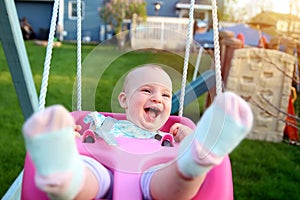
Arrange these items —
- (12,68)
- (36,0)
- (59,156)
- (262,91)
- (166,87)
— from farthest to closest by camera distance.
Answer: (36,0) → (262,91) → (12,68) → (166,87) → (59,156)

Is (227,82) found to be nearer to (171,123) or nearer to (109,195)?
(171,123)

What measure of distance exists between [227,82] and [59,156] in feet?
8.76

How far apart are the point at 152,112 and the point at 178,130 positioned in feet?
0.50

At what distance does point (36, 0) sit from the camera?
11.5 m

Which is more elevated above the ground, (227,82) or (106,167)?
(106,167)

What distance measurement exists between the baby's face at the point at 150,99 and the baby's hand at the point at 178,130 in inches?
4.3

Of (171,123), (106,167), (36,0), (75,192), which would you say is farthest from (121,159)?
(36,0)

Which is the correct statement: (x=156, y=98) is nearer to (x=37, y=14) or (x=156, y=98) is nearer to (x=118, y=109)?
(x=118, y=109)

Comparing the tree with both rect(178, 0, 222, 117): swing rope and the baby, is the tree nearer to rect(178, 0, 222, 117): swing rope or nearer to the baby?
rect(178, 0, 222, 117): swing rope

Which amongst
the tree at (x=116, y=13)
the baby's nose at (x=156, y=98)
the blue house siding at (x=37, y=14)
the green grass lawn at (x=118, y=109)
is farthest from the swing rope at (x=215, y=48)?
the blue house siding at (x=37, y=14)

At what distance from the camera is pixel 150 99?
995 mm

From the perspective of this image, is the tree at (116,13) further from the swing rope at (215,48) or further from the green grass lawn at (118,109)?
the swing rope at (215,48)

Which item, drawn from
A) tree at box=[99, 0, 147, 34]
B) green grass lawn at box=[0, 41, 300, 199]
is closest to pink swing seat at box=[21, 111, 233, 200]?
green grass lawn at box=[0, 41, 300, 199]

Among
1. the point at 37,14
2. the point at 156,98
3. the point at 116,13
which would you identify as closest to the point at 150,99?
the point at 156,98
